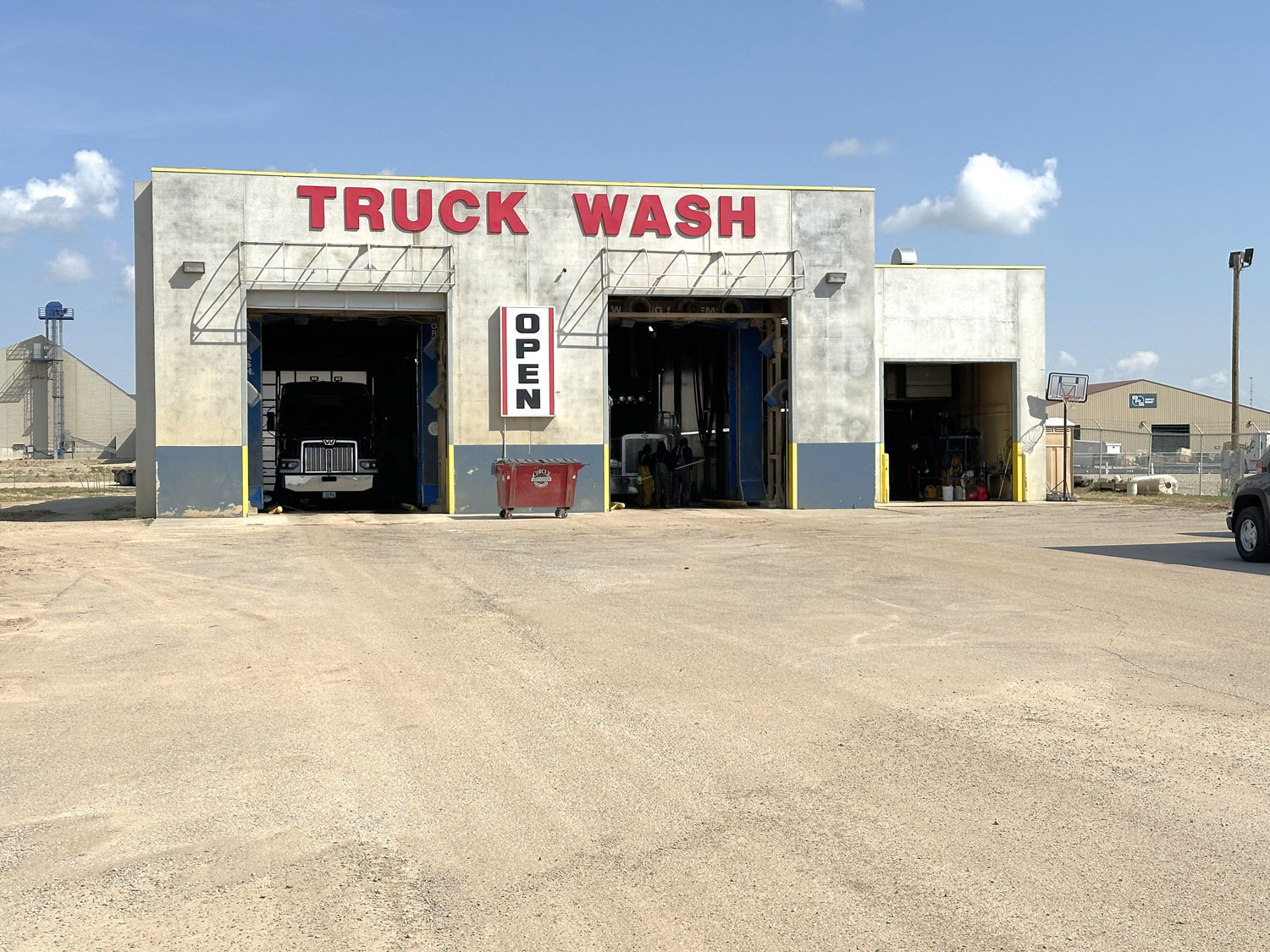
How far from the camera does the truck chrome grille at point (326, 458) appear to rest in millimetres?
30766

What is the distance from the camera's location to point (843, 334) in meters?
30.4

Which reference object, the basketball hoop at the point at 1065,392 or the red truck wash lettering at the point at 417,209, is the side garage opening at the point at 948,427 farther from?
the red truck wash lettering at the point at 417,209

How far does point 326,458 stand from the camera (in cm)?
3080

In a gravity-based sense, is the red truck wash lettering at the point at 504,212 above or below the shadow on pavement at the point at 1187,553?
above

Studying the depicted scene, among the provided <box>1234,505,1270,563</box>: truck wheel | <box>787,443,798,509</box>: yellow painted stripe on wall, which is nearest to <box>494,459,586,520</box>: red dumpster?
<box>787,443,798,509</box>: yellow painted stripe on wall

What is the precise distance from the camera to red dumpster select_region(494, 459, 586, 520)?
2680cm

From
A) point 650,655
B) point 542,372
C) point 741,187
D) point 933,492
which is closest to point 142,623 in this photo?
point 650,655

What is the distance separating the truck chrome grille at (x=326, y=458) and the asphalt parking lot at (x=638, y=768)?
1695 cm

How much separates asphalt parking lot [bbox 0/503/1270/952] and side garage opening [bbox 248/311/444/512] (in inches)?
665

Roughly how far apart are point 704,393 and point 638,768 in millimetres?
29693

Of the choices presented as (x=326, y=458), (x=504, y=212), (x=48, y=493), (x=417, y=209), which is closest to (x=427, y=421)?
(x=326, y=458)

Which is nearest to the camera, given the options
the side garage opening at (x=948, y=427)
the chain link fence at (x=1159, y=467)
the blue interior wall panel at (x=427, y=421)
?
the blue interior wall panel at (x=427, y=421)

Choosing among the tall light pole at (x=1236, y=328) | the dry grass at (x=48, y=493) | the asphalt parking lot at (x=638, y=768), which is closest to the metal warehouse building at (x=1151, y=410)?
the tall light pole at (x=1236, y=328)

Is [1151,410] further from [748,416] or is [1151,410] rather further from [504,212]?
[504,212]
